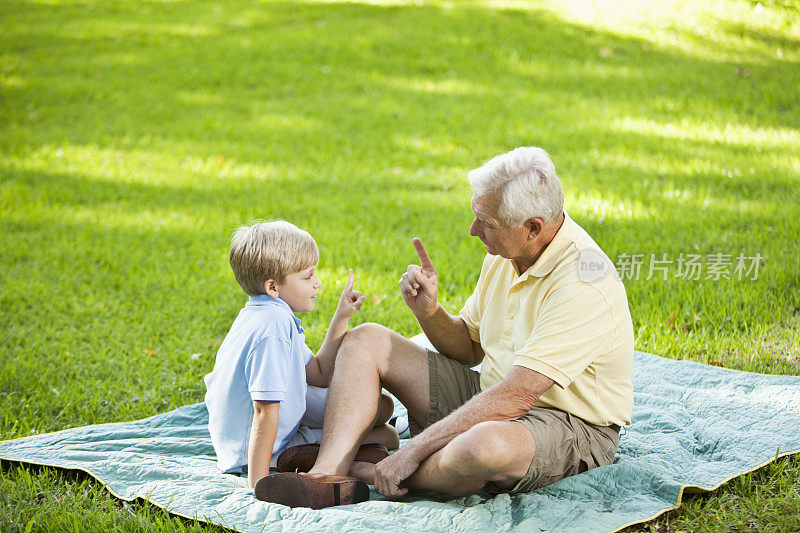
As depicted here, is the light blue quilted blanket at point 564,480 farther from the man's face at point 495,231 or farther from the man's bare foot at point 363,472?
the man's face at point 495,231

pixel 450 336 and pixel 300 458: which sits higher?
pixel 450 336

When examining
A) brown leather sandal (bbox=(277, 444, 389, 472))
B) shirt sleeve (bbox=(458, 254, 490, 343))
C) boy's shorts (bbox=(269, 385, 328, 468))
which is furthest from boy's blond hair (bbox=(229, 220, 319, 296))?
shirt sleeve (bbox=(458, 254, 490, 343))

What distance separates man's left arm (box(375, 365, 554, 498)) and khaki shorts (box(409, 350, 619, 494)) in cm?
10

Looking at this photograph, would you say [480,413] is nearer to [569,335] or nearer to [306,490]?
[569,335]

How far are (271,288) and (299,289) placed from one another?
0.39 ft

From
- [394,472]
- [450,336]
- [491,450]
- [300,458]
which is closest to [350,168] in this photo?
[450,336]

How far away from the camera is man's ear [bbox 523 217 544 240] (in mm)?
3086

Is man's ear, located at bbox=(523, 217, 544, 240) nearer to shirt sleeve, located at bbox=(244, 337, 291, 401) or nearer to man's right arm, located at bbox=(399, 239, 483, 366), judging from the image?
man's right arm, located at bbox=(399, 239, 483, 366)

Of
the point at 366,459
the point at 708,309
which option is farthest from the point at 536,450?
the point at 708,309

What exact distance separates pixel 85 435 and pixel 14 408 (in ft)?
2.54

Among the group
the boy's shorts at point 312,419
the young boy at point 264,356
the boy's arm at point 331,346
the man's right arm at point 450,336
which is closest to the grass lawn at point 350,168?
the young boy at point 264,356

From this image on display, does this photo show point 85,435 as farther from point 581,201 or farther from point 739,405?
point 581,201

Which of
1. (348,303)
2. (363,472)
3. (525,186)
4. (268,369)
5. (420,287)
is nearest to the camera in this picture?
(525,186)

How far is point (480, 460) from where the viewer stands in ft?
9.14
